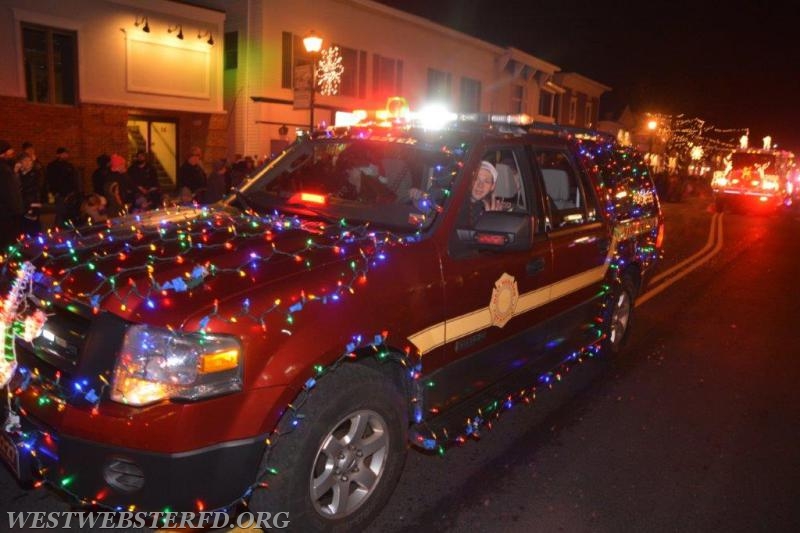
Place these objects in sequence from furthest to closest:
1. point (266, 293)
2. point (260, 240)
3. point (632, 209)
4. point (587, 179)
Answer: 1. point (632, 209)
2. point (587, 179)
3. point (260, 240)
4. point (266, 293)

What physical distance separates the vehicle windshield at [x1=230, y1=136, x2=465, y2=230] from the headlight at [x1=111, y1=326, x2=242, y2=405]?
146cm

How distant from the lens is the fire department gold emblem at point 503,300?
3.94 m

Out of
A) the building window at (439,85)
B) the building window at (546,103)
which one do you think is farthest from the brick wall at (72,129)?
the building window at (546,103)

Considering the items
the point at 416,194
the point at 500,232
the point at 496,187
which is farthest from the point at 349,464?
the point at 496,187

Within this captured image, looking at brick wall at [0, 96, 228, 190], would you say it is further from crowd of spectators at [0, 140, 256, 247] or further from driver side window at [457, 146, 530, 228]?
driver side window at [457, 146, 530, 228]

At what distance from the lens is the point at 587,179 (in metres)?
5.23

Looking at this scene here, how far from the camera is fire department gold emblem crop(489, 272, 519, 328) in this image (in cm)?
394

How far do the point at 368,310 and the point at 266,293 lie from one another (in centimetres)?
53

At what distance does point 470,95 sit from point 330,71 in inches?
347

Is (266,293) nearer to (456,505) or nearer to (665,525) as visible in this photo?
(456,505)

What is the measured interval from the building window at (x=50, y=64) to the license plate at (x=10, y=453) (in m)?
12.4

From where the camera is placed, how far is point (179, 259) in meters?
2.94

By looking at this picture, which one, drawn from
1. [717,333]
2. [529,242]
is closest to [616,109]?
[717,333]

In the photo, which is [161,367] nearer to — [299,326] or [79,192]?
[299,326]
